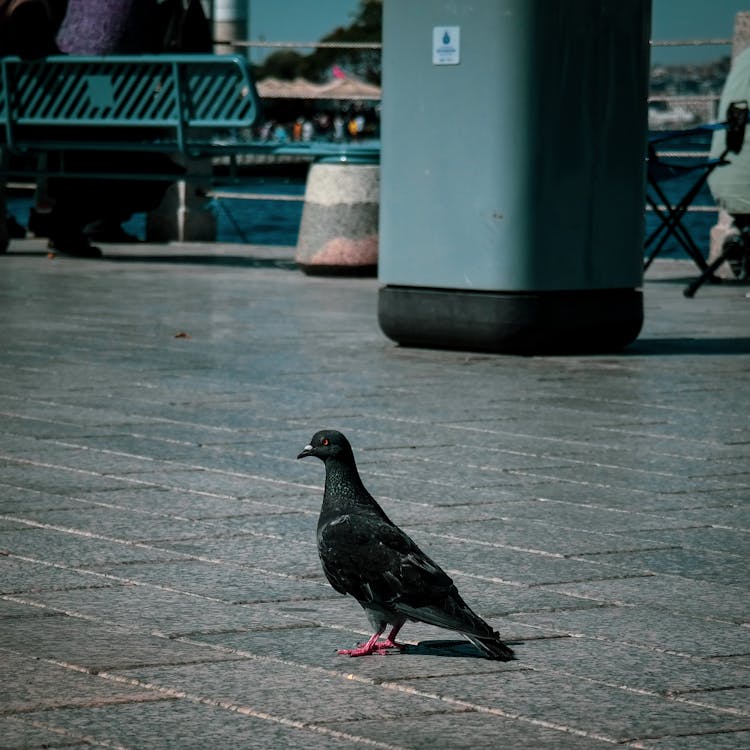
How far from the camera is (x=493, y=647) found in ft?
11.3

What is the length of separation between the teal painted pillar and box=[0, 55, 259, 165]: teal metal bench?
166 inches

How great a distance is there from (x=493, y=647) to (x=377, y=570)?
0.28 meters

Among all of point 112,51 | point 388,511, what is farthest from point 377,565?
point 112,51

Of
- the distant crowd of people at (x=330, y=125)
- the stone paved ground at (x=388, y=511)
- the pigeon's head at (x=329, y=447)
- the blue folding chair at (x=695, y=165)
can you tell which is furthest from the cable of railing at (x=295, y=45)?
the distant crowd of people at (x=330, y=125)

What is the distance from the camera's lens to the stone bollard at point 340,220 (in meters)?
12.5

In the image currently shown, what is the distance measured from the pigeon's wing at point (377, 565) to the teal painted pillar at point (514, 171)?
4932mm

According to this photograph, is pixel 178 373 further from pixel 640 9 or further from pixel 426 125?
pixel 640 9

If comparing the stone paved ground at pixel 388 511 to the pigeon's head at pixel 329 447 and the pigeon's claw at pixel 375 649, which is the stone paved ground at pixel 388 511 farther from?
the pigeon's head at pixel 329 447

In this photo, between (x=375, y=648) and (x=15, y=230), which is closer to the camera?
(x=375, y=648)

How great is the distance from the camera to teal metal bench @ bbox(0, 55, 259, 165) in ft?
42.3

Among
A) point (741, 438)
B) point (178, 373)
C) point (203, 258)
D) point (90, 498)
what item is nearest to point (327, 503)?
point (90, 498)

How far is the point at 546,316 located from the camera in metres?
8.43

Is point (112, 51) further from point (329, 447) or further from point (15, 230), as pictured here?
point (329, 447)

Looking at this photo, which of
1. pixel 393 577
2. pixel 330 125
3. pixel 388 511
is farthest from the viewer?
pixel 330 125
